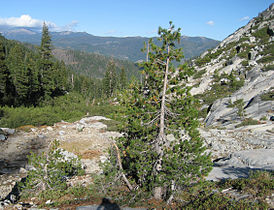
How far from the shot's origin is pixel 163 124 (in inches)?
272

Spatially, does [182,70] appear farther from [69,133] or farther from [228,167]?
[69,133]

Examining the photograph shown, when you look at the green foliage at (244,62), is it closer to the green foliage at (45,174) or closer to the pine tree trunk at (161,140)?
the pine tree trunk at (161,140)

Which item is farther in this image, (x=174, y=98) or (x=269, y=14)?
(x=269, y=14)

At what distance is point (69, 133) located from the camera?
813 inches

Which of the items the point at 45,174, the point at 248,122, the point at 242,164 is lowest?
the point at 45,174

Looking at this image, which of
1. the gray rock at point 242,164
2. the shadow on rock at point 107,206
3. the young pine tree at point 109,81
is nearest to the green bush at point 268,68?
the gray rock at point 242,164

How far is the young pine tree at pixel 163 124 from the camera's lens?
650cm

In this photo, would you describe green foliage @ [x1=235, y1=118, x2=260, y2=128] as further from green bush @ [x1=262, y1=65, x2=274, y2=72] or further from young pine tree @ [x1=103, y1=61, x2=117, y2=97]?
young pine tree @ [x1=103, y1=61, x2=117, y2=97]

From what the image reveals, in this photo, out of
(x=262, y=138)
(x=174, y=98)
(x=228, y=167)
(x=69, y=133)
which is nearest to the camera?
(x=174, y=98)

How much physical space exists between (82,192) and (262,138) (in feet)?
41.2

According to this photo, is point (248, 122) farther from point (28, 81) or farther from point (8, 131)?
point (28, 81)

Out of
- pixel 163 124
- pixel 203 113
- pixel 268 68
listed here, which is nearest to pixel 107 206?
pixel 163 124

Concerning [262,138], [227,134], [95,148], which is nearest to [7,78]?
[95,148]

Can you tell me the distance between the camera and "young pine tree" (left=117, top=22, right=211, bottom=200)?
6.50 meters
